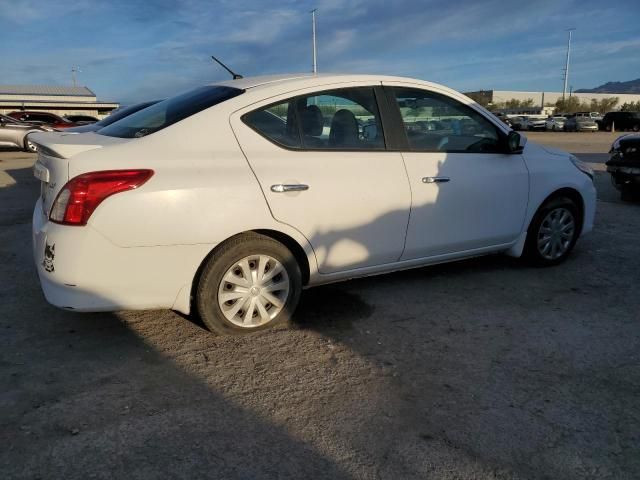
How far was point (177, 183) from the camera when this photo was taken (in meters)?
3.01

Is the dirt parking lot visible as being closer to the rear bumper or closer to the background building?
the rear bumper

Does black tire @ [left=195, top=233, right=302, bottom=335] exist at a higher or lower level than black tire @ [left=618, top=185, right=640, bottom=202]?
higher

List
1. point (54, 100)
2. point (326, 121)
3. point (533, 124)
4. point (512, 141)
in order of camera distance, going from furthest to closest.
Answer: point (54, 100)
point (533, 124)
point (512, 141)
point (326, 121)

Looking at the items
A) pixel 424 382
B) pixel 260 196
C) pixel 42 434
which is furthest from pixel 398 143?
pixel 42 434

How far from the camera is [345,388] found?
→ 2.87 metres

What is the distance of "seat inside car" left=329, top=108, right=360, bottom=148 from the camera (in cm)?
369

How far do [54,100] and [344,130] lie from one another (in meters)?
66.2

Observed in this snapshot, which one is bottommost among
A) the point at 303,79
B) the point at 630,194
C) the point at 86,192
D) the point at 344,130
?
the point at 630,194

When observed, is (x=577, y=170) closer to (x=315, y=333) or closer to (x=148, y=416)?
(x=315, y=333)

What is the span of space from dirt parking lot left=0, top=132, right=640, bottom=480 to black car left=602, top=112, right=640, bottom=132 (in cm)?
4164

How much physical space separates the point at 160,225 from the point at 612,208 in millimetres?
7199

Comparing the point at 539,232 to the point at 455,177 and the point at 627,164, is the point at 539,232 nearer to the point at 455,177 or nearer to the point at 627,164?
the point at 455,177

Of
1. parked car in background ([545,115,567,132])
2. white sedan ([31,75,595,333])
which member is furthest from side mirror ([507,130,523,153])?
parked car in background ([545,115,567,132])

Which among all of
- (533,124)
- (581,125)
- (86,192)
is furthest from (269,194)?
(533,124)
